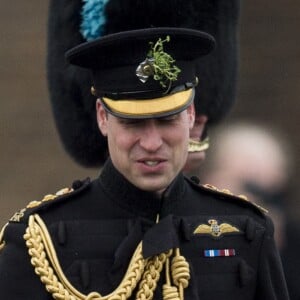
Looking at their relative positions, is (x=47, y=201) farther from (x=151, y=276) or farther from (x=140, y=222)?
(x=151, y=276)

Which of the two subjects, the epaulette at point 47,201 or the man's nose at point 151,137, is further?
the epaulette at point 47,201

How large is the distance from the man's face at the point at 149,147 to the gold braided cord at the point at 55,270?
0.75ft

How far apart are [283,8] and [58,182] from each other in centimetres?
173

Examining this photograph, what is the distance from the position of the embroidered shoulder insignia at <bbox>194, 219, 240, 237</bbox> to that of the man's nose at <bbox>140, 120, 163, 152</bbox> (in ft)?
1.21

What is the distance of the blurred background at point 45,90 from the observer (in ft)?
30.6

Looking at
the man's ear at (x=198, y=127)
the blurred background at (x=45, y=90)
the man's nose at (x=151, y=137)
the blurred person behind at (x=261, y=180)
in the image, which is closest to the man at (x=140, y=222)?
the man's nose at (x=151, y=137)

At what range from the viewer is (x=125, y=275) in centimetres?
441

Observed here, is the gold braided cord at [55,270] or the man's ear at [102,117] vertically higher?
the man's ear at [102,117]

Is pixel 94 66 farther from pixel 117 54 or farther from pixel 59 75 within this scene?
pixel 59 75

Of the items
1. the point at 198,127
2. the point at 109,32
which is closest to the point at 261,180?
the point at 198,127

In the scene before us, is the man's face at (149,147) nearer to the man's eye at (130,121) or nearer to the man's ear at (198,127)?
the man's eye at (130,121)

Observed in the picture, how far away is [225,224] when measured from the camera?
458 centimetres

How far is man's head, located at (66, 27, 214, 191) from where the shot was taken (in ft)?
14.1

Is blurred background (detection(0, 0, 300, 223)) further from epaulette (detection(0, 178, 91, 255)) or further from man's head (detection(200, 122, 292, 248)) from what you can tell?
epaulette (detection(0, 178, 91, 255))
